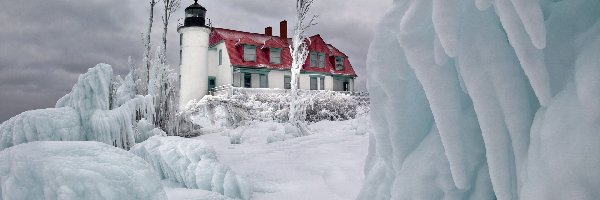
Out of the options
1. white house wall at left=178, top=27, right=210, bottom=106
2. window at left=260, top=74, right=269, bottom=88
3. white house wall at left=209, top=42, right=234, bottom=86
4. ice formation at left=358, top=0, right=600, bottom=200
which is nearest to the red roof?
white house wall at left=209, top=42, right=234, bottom=86

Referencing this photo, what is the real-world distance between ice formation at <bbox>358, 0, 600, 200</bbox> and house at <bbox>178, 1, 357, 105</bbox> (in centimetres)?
2394

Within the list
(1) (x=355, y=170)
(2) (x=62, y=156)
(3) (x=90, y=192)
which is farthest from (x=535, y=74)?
(1) (x=355, y=170)

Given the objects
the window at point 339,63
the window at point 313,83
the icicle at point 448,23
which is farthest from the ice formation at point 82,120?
the window at point 339,63

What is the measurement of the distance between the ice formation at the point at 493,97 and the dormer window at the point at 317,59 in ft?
87.3

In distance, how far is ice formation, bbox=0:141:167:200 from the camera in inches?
138

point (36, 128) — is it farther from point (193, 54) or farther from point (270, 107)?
point (193, 54)

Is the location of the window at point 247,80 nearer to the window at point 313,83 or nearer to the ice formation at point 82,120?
the window at point 313,83

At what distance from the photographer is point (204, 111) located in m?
17.8

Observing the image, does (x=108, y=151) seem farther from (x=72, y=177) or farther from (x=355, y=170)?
(x=355, y=170)

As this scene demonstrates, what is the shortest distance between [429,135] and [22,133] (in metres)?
6.99

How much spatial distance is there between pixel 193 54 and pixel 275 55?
488 centimetres

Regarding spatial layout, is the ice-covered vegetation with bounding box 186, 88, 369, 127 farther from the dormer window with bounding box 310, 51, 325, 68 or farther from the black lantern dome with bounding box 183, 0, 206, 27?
the dormer window with bounding box 310, 51, 325, 68

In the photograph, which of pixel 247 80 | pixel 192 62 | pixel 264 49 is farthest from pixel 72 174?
pixel 264 49

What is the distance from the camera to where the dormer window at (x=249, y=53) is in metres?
26.7
